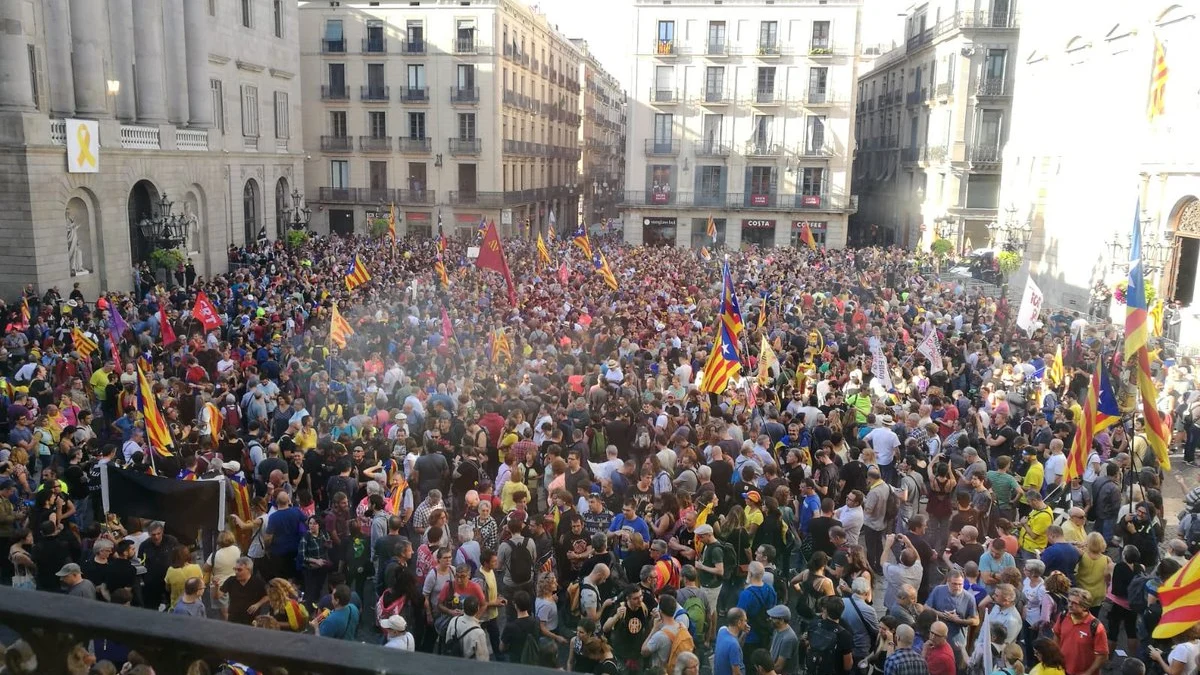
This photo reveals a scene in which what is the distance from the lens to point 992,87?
1890 inches

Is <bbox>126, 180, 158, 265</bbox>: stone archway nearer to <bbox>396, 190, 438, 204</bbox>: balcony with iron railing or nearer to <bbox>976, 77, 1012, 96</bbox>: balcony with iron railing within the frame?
<bbox>396, 190, 438, 204</bbox>: balcony with iron railing

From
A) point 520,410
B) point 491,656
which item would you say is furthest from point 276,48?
point 491,656

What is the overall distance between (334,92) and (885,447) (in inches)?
1919

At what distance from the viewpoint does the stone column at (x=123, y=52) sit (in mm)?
31938

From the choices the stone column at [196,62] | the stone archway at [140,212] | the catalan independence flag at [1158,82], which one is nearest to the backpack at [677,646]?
the catalan independence flag at [1158,82]

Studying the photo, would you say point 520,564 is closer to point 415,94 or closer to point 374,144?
point 415,94

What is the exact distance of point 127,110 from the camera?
32656mm

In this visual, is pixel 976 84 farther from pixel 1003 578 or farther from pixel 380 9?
pixel 1003 578

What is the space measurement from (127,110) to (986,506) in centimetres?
3239

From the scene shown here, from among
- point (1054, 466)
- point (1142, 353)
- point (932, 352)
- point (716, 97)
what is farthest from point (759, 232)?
point (1142, 353)

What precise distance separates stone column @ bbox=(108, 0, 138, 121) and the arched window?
8.74 m

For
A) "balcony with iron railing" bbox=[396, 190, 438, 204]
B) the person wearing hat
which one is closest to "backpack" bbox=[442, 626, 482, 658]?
the person wearing hat

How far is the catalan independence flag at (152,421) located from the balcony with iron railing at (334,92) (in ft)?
152

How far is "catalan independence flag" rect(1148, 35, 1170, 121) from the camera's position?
27.1 metres
